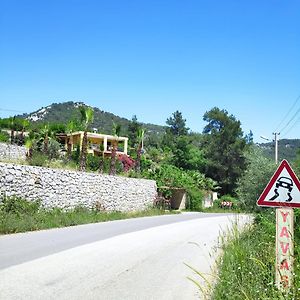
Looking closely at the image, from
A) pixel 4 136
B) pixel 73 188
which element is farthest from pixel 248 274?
pixel 4 136

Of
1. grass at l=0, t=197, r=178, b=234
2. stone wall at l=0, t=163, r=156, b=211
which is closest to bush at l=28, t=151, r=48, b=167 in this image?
stone wall at l=0, t=163, r=156, b=211

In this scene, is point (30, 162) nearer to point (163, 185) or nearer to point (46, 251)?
point (46, 251)

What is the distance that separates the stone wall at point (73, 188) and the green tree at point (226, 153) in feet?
101

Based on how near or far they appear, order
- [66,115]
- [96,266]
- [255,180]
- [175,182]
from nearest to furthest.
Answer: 1. [96,266]
2. [255,180]
3. [175,182]
4. [66,115]

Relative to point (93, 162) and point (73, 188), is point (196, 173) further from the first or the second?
point (73, 188)

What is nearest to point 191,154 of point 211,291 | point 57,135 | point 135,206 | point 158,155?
point 158,155

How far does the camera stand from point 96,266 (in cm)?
970

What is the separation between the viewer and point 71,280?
8070mm

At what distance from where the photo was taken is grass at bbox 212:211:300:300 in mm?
5270

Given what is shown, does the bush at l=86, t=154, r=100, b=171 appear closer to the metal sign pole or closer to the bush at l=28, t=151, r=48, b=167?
the bush at l=28, t=151, r=48, b=167

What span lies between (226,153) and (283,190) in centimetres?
6182

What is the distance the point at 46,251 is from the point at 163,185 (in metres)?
30.9

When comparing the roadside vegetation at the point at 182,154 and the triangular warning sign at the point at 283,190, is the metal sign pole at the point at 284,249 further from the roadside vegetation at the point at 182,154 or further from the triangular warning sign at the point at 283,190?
the roadside vegetation at the point at 182,154

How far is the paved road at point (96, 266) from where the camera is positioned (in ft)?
23.9
